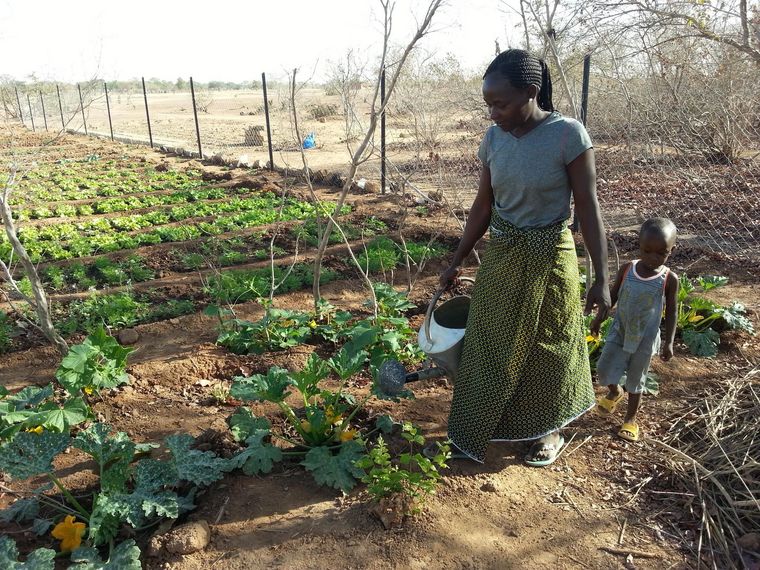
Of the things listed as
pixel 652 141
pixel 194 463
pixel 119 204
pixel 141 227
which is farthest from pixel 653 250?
pixel 119 204

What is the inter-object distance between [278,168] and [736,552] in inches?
457

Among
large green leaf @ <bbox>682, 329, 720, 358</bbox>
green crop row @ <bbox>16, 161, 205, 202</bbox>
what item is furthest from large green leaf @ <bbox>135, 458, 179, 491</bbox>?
green crop row @ <bbox>16, 161, 205, 202</bbox>

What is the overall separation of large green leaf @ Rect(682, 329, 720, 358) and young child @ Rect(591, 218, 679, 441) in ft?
3.72

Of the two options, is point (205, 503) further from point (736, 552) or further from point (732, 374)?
point (732, 374)

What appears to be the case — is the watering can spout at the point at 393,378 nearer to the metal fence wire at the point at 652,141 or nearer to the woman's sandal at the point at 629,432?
the woman's sandal at the point at 629,432

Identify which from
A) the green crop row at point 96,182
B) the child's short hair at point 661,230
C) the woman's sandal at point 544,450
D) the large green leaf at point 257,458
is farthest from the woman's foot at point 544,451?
the green crop row at point 96,182

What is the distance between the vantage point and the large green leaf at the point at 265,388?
271cm

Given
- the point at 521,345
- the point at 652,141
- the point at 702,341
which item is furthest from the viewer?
A: the point at 652,141

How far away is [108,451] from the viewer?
2631 mm

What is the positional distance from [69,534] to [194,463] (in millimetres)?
527

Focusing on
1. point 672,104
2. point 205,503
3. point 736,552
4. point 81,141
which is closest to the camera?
point 736,552

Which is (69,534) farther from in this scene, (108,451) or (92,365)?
(92,365)

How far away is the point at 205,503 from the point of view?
254 cm

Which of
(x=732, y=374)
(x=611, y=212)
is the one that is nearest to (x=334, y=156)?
(x=611, y=212)
